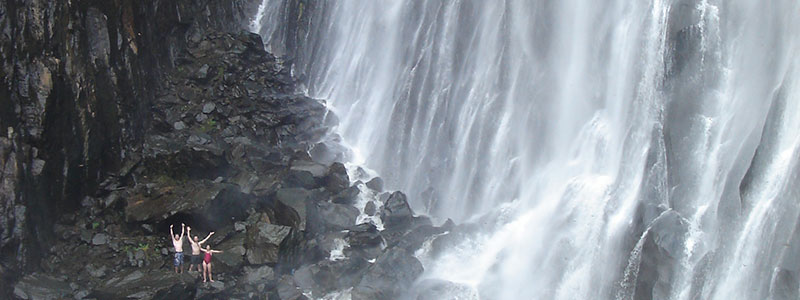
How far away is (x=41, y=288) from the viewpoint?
56.1 feet

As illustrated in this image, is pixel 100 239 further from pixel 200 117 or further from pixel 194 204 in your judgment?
pixel 200 117

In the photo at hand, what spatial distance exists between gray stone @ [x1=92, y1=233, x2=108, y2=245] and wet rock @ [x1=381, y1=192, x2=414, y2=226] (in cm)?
805

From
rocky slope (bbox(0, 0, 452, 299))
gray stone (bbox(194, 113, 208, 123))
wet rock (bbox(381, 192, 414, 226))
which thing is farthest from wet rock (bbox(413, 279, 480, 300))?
gray stone (bbox(194, 113, 208, 123))

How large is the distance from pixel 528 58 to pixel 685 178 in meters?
7.00

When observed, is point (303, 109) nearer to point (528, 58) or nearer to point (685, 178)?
point (528, 58)

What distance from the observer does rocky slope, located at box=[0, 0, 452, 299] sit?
1802cm

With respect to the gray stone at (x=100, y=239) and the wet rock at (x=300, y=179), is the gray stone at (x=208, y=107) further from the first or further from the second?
the gray stone at (x=100, y=239)

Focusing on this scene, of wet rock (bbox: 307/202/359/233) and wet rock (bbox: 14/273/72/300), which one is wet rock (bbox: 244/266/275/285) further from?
wet rock (bbox: 14/273/72/300)

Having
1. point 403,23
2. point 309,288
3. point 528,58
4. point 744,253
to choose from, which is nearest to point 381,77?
point 403,23

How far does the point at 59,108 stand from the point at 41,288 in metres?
5.39

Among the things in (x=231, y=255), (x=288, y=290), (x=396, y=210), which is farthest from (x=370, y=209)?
(x=231, y=255)

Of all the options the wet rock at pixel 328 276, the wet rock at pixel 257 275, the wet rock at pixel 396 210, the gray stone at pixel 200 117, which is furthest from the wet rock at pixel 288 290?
the gray stone at pixel 200 117

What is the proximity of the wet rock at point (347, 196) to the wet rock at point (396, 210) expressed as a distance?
142 cm

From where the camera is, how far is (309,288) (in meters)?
18.7
